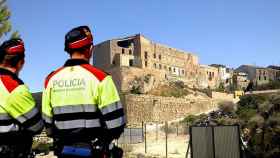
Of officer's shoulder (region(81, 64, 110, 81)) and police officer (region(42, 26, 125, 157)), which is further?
officer's shoulder (region(81, 64, 110, 81))

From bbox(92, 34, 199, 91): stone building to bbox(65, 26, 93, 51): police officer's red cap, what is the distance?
56.2m

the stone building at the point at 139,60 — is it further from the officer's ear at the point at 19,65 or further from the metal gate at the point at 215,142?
the officer's ear at the point at 19,65

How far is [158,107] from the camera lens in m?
51.8

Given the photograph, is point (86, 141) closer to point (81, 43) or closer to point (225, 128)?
point (81, 43)

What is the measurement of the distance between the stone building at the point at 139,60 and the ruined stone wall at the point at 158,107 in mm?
9428

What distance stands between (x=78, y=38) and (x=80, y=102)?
0.69 m

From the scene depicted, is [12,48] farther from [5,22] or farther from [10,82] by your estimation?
[5,22]

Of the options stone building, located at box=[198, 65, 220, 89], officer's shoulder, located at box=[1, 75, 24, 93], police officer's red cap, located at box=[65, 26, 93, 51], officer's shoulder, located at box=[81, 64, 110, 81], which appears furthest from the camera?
stone building, located at box=[198, 65, 220, 89]

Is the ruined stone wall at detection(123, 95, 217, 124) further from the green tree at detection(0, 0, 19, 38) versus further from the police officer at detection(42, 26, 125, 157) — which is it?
the police officer at detection(42, 26, 125, 157)

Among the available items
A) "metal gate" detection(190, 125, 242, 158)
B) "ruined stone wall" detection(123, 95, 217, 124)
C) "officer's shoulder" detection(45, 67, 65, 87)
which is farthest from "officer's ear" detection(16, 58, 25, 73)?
"ruined stone wall" detection(123, 95, 217, 124)

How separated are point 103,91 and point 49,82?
0.73 metres

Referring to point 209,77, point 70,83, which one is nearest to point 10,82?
point 70,83

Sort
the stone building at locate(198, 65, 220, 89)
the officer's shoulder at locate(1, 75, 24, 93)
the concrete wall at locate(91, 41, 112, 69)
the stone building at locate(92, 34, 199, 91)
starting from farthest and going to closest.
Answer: the stone building at locate(198, 65, 220, 89) → the concrete wall at locate(91, 41, 112, 69) → the stone building at locate(92, 34, 199, 91) → the officer's shoulder at locate(1, 75, 24, 93)

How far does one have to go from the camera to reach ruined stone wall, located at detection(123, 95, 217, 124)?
48.4m
